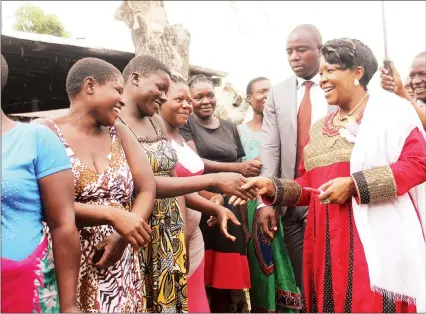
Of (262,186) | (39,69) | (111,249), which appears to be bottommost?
(111,249)

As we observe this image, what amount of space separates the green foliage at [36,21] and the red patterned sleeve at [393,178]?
81.7ft

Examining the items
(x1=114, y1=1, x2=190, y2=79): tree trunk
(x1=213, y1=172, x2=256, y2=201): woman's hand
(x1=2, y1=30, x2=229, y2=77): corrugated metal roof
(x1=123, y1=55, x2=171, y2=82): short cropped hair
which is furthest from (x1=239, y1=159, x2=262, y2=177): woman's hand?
(x1=2, y1=30, x2=229, y2=77): corrugated metal roof

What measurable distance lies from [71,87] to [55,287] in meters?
1.04

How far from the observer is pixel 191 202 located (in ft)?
12.2

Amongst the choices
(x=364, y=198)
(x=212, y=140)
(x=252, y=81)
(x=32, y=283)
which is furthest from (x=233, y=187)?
(x=252, y=81)

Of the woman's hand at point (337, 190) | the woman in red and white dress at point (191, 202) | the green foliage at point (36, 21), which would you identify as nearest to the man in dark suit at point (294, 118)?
the woman in red and white dress at point (191, 202)

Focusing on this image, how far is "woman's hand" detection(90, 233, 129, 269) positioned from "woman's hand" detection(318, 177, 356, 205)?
43.6 inches

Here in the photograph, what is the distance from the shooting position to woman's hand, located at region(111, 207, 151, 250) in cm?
230

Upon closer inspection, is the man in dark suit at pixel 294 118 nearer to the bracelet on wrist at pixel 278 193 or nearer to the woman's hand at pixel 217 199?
the woman's hand at pixel 217 199

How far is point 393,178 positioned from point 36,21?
84.1 feet

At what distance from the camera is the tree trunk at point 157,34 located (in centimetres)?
781

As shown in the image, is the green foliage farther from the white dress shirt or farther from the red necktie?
the red necktie

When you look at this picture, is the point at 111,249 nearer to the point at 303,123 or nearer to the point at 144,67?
the point at 144,67

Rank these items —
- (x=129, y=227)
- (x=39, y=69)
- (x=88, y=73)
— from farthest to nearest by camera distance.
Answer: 1. (x=39, y=69)
2. (x=88, y=73)
3. (x=129, y=227)
